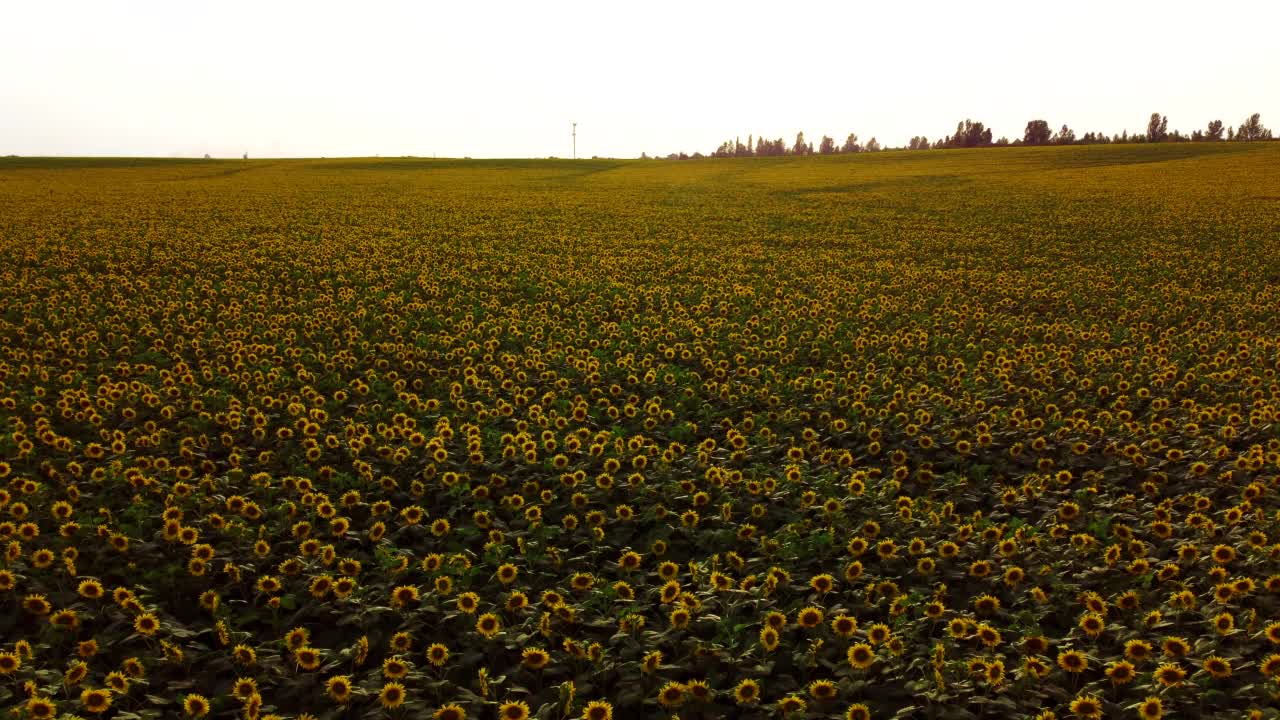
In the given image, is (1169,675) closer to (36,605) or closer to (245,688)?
(245,688)

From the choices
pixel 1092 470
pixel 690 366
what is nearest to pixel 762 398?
pixel 690 366

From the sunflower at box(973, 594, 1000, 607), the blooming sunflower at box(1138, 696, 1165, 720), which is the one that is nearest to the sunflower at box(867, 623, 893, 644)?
the sunflower at box(973, 594, 1000, 607)

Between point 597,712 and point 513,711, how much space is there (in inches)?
18.7

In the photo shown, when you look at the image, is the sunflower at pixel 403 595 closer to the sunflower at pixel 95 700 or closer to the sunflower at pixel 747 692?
the sunflower at pixel 95 700

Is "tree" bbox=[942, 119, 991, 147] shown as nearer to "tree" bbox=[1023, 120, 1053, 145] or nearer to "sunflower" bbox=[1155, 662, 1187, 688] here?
"tree" bbox=[1023, 120, 1053, 145]

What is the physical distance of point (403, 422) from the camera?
29.2ft

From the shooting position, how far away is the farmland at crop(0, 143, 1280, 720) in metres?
4.70

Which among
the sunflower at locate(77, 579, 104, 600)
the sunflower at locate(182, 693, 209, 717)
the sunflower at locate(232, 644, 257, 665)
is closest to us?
the sunflower at locate(182, 693, 209, 717)

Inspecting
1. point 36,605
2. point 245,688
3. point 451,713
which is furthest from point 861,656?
point 36,605

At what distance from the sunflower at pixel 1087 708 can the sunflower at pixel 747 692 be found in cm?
177

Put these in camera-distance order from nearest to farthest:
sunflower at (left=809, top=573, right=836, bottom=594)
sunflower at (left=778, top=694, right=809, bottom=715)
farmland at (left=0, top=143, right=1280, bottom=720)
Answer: sunflower at (left=778, top=694, right=809, bottom=715) → farmland at (left=0, top=143, right=1280, bottom=720) → sunflower at (left=809, top=573, right=836, bottom=594)

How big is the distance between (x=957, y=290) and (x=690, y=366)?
9.22 meters

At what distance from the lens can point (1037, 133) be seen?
138 meters

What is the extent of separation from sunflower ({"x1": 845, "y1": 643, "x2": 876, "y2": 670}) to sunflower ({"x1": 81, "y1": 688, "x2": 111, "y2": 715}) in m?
4.17
